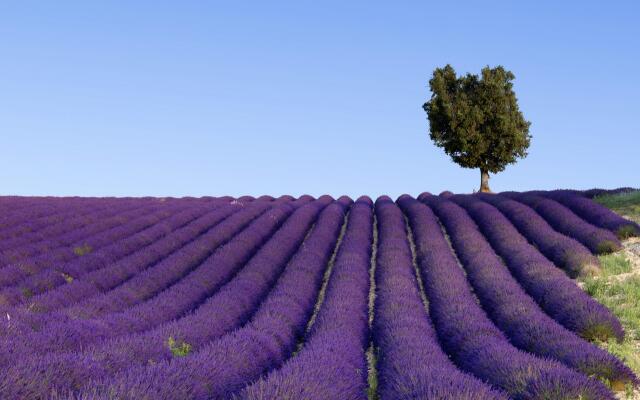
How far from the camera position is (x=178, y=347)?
703cm

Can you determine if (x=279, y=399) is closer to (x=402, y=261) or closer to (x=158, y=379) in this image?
(x=158, y=379)

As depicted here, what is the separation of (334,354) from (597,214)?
1305 centimetres

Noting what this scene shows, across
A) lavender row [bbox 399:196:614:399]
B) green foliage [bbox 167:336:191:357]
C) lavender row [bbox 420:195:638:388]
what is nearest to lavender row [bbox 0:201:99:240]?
lavender row [bbox 399:196:614:399]

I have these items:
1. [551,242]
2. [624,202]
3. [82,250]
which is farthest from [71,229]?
[624,202]

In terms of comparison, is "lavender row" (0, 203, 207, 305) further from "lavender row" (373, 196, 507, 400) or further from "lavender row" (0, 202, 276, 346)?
"lavender row" (373, 196, 507, 400)

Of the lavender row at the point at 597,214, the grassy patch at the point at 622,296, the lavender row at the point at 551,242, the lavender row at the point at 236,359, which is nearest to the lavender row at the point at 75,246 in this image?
the lavender row at the point at 236,359

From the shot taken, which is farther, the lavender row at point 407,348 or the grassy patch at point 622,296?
the grassy patch at point 622,296

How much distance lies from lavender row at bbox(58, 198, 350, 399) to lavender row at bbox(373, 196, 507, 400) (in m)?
1.17

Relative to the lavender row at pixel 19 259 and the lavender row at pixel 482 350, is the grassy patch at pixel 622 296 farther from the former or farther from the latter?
the lavender row at pixel 19 259

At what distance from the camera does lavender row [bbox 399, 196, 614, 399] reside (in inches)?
206

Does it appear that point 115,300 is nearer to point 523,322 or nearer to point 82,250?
Answer: point 82,250

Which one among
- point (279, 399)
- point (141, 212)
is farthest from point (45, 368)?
point (141, 212)

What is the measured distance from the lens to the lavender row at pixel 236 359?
→ 464cm

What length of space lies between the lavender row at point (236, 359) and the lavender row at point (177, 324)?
42 cm
